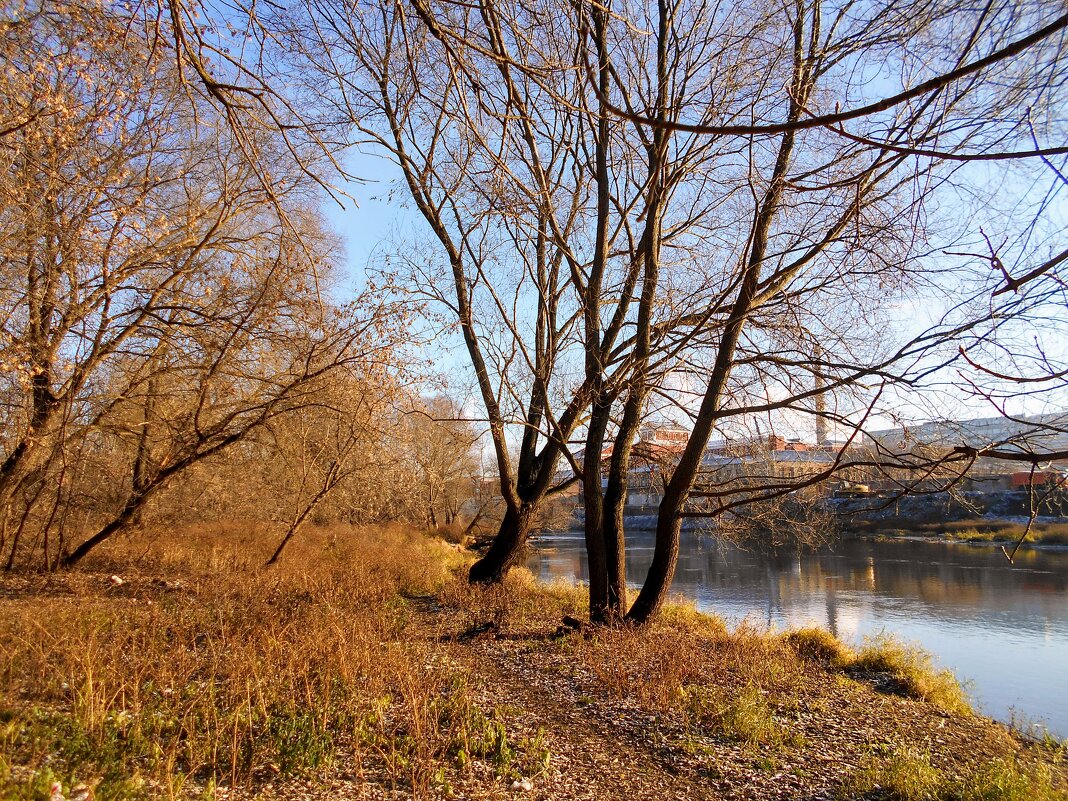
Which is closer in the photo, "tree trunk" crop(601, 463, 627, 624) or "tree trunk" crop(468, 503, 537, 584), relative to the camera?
"tree trunk" crop(601, 463, 627, 624)

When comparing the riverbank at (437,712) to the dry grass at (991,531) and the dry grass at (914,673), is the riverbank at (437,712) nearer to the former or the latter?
the dry grass at (914,673)

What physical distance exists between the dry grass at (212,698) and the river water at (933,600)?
6.35 m

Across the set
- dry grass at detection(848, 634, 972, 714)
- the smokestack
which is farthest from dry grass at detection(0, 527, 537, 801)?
dry grass at detection(848, 634, 972, 714)

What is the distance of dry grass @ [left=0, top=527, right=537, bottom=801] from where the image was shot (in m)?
3.60

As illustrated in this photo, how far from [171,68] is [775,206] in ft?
22.7

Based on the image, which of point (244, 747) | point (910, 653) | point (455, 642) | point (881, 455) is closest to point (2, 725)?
point (244, 747)

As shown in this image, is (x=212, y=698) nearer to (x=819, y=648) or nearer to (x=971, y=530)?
(x=819, y=648)

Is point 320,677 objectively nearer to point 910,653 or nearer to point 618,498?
point 618,498

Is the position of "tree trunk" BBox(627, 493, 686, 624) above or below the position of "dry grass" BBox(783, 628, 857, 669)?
above

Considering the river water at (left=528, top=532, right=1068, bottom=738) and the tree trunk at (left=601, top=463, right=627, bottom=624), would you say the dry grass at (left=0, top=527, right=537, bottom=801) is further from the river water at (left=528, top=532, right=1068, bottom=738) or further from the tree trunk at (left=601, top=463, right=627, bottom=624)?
the river water at (left=528, top=532, right=1068, bottom=738)

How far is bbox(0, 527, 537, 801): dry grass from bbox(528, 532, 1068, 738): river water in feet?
20.8

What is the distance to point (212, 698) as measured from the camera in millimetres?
4203

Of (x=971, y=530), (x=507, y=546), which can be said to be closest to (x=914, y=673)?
(x=507, y=546)

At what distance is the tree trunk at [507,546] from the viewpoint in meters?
12.2
